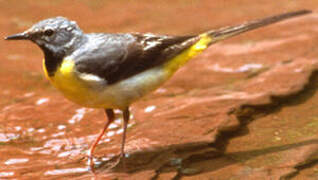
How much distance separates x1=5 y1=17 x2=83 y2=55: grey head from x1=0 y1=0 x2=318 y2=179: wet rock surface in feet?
4.08

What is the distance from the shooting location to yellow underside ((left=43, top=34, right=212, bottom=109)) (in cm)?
589

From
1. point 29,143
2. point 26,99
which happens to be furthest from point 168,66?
A: point 26,99

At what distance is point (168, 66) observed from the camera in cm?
658

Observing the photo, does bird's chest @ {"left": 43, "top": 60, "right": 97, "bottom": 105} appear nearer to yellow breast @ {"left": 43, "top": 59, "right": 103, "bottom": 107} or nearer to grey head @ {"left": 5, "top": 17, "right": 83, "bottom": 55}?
yellow breast @ {"left": 43, "top": 59, "right": 103, "bottom": 107}

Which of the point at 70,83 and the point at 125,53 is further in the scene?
the point at 125,53

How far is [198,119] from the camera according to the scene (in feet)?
23.1

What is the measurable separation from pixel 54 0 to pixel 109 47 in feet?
20.4

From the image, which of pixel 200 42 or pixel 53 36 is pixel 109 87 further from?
pixel 200 42

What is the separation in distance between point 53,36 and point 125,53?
82 centimetres

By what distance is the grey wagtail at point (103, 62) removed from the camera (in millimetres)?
5945

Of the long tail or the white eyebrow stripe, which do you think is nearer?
the white eyebrow stripe

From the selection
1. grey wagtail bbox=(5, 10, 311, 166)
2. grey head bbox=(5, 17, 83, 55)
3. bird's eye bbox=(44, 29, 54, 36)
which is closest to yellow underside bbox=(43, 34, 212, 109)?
grey wagtail bbox=(5, 10, 311, 166)

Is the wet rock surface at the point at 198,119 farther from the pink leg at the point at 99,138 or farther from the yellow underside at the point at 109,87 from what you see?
the yellow underside at the point at 109,87

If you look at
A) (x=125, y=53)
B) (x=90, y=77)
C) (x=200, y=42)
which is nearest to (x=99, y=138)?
(x=90, y=77)
